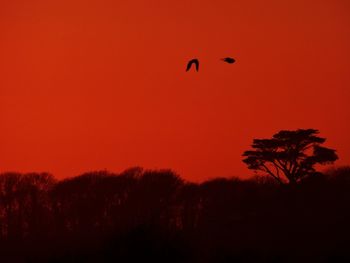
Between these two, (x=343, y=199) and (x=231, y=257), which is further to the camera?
(x=343, y=199)

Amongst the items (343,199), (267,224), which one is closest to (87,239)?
(267,224)

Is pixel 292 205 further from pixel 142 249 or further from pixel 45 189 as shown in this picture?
pixel 142 249

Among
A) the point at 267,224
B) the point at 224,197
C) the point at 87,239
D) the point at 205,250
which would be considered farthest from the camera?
the point at 224,197

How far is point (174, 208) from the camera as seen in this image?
83.2m

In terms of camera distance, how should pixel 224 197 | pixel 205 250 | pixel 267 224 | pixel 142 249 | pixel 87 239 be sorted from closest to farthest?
pixel 142 249 < pixel 205 250 < pixel 87 239 < pixel 267 224 < pixel 224 197

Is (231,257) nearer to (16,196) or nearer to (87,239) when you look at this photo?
(87,239)

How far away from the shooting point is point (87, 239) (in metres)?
69.4

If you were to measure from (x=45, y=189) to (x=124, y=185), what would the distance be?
660 centimetres

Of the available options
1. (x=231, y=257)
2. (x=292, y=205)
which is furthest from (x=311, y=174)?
(x=231, y=257)

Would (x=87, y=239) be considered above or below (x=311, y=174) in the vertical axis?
below

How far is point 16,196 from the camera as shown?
83.3m

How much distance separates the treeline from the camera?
2795 inches

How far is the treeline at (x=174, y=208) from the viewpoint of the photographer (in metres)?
71.0

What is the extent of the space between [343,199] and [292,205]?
4.20 m
